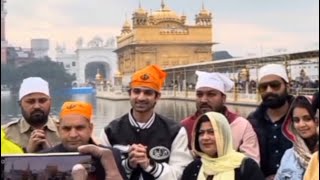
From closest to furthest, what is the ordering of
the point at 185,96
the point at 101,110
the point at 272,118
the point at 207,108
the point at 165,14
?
the point at 207,108 → the point at 272,118 → the point at 101,110 → the point at 185,96 → the point at 165,14

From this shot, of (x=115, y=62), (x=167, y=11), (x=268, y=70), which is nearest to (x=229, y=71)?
(x=167, y=11)

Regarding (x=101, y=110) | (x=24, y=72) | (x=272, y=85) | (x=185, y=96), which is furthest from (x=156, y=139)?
(x=185, y=96)

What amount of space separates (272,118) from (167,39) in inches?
1503

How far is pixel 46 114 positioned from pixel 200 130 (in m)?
0.68

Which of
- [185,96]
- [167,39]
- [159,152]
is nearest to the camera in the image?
[159,152]

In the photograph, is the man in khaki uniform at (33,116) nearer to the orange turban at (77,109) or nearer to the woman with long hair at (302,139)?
the orange turban at (77,109)

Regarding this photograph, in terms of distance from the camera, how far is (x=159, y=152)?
2.38 meters

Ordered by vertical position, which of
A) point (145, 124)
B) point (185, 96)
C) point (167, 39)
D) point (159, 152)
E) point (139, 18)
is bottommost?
point (185, 96)

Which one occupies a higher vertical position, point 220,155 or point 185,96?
point 220,155

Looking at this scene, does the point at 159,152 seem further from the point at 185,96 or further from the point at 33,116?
the point at 185,96

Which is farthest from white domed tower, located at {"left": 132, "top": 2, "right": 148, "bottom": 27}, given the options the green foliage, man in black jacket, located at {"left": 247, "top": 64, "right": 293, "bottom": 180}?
man in black jacket, located at {"left": 247, "top": 64, "right": 293, "bottom": 180}

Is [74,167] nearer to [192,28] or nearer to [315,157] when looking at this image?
[315,157]

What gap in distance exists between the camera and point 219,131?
2.17 meters

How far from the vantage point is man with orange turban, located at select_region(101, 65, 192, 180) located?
2.38 metres
